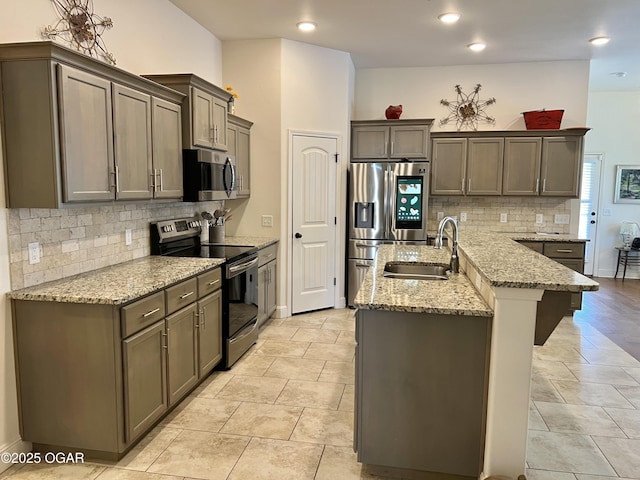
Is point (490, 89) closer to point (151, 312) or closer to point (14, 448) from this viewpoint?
point (151, 312)

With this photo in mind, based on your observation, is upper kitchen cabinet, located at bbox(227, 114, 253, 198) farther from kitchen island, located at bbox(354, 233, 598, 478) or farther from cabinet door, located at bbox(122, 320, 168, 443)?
kitchen island, located at bbox(354, 233, 598, 478)

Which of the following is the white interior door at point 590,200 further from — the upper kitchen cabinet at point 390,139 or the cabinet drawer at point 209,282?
the cabinet drawer at point 209,282

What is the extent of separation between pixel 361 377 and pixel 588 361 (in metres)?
2.76

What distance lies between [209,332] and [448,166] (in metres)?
3.82

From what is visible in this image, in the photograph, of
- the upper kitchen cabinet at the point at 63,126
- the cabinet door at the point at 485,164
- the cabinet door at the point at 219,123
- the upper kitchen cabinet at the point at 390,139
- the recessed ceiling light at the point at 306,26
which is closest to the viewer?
the upper kitchen cabinet at the point at 63,126

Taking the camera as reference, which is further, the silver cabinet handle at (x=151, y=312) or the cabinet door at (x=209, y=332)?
the cabinet door at (x=209, y=332)

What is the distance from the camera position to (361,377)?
2.29 meters

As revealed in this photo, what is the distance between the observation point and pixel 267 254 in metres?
4.71

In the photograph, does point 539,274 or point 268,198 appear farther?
point 268,198

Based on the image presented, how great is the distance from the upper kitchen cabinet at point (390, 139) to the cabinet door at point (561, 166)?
1.49 m

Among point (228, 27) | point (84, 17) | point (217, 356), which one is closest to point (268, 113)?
point (228, 27)

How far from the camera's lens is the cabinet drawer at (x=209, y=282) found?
3.15 metres

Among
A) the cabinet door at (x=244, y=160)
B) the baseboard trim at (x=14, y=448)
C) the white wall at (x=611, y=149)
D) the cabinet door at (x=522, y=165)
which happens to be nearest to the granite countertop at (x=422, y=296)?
the baseboard trim at (x=14, y=448)

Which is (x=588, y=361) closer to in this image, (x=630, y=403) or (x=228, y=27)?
(x=630, y=403)
